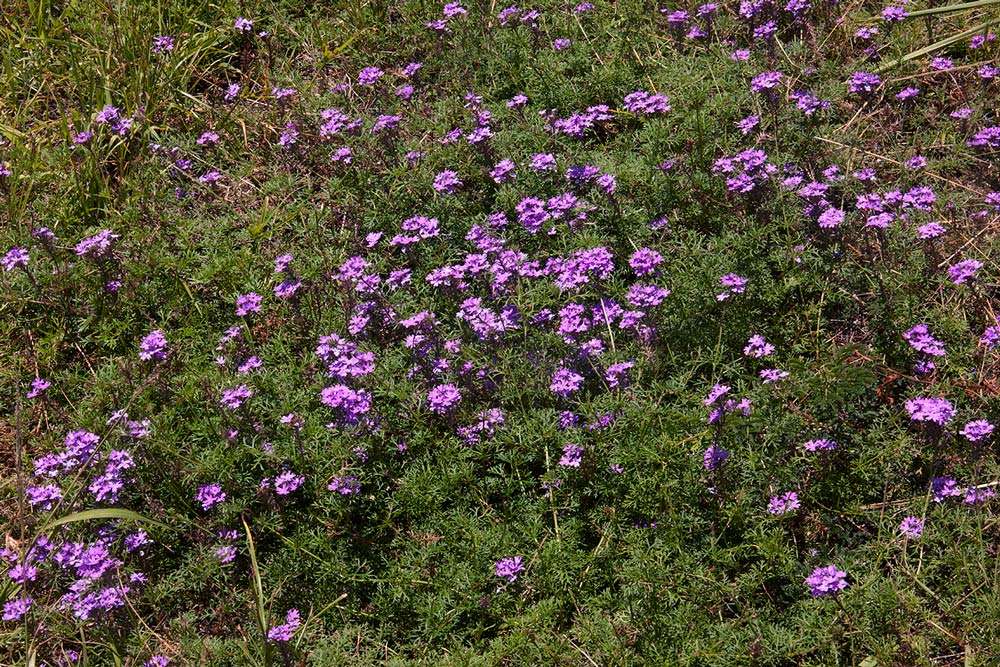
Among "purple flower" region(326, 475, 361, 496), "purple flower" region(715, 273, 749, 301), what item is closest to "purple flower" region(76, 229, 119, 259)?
"purple flower" region(326, 475, 361, 496)

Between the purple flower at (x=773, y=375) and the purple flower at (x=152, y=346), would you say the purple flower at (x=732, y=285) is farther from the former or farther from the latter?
the purple flower at (x=152, y=346)

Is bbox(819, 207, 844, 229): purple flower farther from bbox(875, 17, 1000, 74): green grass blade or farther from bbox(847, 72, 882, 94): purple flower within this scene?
bbox(875, 17, 1000, 74): green grass blade

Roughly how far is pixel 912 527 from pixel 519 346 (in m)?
1.52

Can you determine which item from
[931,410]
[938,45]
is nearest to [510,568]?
[931,410]

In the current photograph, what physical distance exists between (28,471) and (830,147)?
362cm

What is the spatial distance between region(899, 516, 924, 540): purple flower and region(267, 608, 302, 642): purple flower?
1.99m

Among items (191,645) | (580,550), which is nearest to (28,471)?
(191,645)

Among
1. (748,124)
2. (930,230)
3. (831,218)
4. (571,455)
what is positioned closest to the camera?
(571,455)

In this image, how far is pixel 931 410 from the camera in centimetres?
339

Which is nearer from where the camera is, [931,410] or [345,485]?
[931,410]

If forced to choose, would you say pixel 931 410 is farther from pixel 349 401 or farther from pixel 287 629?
pixel 287 629

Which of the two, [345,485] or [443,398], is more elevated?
[443,398]

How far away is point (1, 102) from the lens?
5625mm

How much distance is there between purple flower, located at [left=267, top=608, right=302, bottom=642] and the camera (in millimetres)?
3359
